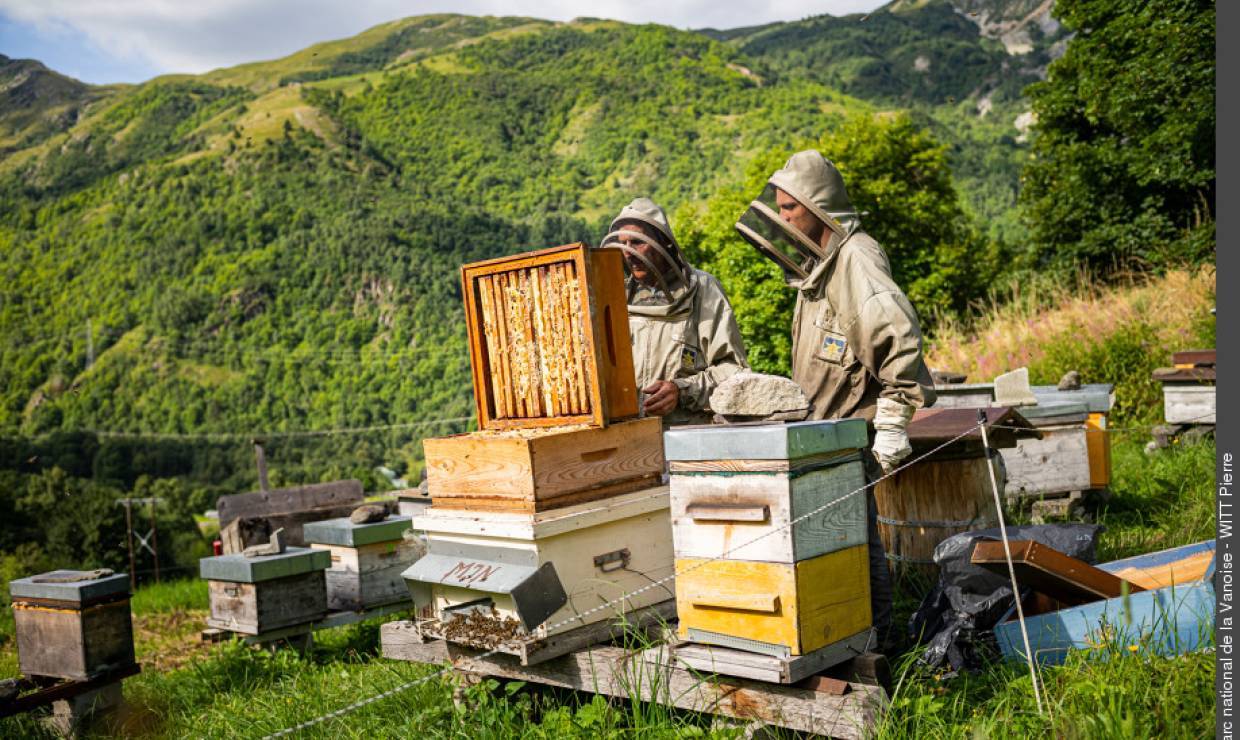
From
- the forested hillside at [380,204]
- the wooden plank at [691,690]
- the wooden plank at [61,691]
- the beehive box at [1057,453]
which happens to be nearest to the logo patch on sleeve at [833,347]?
the wooden plank at [691,690]

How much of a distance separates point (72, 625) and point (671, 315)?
351 centimetres

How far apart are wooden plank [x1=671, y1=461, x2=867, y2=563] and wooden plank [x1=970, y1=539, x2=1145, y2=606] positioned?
24.0 inches

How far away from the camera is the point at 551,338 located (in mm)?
3574

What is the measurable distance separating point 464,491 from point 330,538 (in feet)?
8.42

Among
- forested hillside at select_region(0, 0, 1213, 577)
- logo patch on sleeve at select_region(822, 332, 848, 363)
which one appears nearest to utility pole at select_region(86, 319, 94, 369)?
forested hillside at select_region(0, 0, 1213, 577)

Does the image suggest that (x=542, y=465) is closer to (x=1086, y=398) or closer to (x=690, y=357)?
(x=690, y=357)

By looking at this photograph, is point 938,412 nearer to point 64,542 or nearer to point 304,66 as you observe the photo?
point 64,542

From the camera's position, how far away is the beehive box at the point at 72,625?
444 cm

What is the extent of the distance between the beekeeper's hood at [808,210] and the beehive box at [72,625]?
12.1 feet

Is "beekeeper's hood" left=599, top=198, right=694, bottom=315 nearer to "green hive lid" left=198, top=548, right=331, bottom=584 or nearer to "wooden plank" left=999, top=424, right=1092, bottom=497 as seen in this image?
"green hive lid" left=198, top=548, right=331, bottom=584

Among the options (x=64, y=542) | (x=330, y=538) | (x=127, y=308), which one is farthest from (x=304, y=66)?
(x=330, y=538)

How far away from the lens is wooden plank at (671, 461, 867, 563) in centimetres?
255

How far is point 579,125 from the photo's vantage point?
72.1 m

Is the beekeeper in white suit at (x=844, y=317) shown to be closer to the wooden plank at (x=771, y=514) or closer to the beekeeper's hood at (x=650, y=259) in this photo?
the wooden plank at (x=771, y=514)
